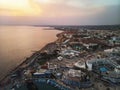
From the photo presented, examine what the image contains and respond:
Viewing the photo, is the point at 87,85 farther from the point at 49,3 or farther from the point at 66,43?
the point at 66,43

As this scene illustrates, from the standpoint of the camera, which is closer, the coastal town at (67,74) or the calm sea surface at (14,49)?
the coastal town at (67,74)

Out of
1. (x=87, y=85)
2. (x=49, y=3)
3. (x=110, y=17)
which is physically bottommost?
(x=87, y=85)

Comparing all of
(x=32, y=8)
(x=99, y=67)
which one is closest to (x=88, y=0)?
(x=32, y=8)

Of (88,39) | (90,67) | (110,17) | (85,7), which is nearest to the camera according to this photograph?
(110,17)

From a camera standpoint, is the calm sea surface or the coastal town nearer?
the coastal town

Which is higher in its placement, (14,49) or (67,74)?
(67,74)

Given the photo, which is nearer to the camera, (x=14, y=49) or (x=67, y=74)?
(x=67, y=74)

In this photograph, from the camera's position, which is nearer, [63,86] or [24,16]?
[63,86]

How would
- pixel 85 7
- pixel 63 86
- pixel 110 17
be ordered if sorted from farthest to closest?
pixel 85 7, pixel 110 17, pixel 63 86

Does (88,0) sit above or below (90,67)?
above

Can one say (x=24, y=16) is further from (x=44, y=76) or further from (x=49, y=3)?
(x=44, y=76)
